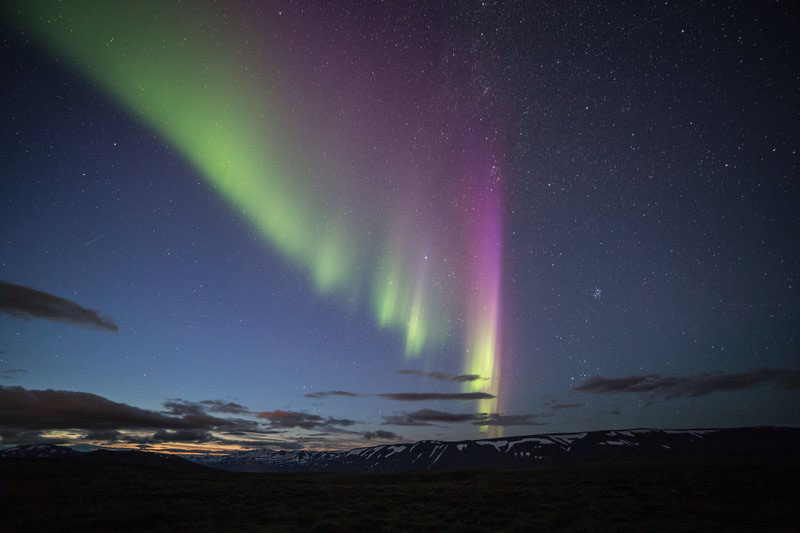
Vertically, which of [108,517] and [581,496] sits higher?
[581,496]

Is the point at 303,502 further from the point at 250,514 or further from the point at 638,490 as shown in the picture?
the point at 638,490

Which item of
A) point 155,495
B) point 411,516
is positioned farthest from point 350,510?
point 155,495

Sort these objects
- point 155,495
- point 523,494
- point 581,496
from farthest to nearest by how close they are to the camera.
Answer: point 155,495
point 523,494
point 581,496

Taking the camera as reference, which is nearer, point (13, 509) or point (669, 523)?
point (669, 523)

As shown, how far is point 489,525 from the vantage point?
69.5 ft

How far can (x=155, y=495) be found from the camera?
35781 mm

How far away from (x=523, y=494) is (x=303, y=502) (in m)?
19.4

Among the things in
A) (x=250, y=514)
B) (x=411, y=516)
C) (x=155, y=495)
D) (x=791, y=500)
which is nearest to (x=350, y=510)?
(x=411, y=516)

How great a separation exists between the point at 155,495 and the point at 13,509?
34.0ft

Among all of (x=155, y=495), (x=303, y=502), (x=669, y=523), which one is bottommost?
(x=155, y=495)

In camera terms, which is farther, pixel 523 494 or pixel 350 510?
pixel 523 494

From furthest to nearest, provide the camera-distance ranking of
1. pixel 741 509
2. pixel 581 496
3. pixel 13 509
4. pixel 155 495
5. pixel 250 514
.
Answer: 1. pixel 155 495
2. pixel 581 496
3. pixel 13 509
4. pixel 250 514
5. pixel 741 509

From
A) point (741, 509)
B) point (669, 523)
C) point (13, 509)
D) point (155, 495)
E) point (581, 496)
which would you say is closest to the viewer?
point (669, 523)

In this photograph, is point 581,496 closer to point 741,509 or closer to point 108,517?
point 741,509
